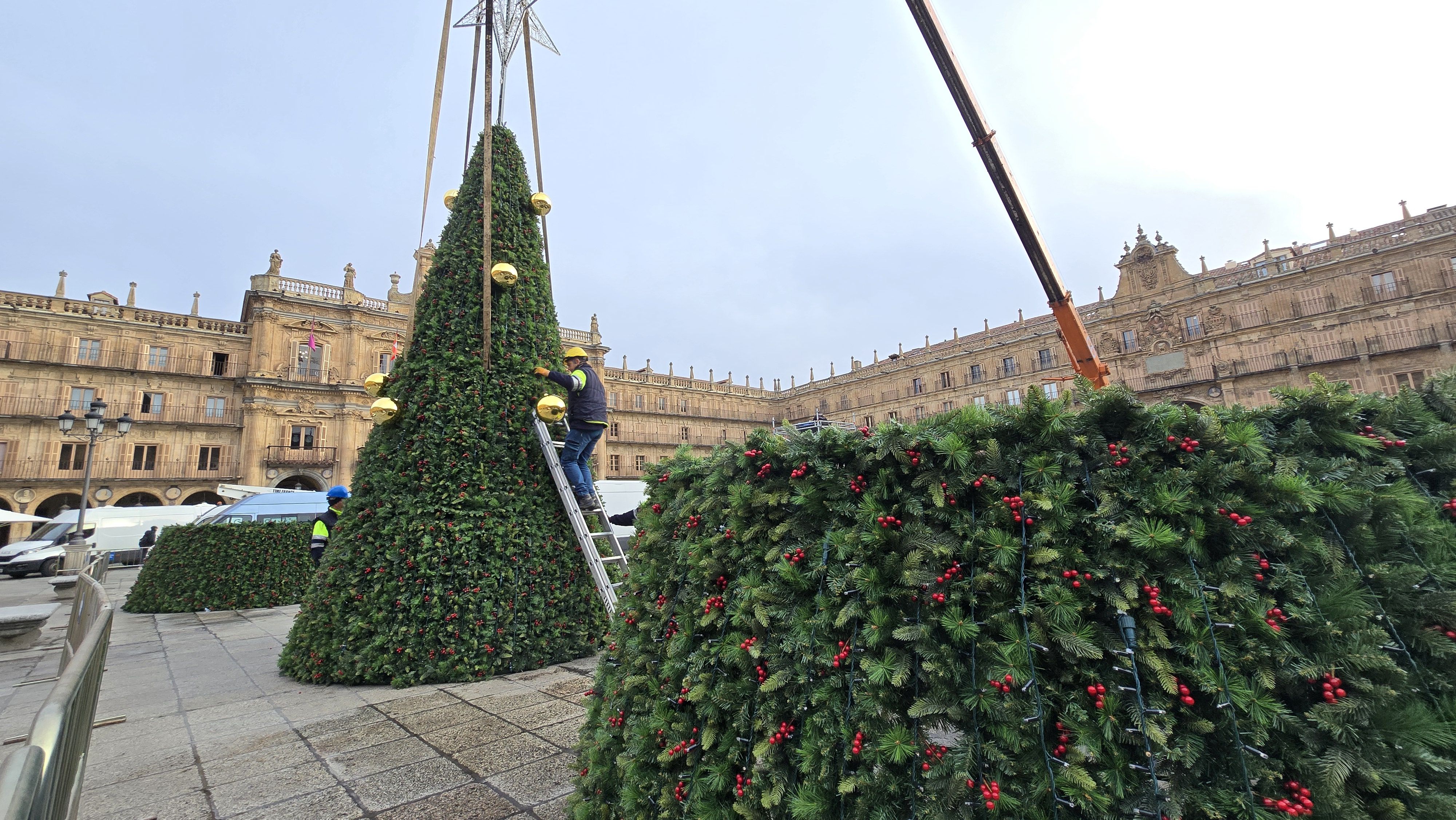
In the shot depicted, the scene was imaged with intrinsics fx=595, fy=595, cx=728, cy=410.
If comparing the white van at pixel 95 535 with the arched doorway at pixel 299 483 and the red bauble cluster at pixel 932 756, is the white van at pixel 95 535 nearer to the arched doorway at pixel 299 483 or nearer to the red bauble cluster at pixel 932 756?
the arched doorway at pixel 299 483

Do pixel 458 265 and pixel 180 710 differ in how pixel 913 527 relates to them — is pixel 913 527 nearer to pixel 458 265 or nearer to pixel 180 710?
pixel 458 265

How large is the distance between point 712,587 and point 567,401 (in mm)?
3836

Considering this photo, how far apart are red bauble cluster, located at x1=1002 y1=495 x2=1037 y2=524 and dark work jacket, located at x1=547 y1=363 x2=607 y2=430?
4117 millimetres

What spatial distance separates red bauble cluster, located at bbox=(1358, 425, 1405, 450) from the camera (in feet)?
5.31

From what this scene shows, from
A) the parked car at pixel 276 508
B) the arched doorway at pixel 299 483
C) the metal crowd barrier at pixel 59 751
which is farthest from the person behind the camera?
the arched doorway at pixel 299 483

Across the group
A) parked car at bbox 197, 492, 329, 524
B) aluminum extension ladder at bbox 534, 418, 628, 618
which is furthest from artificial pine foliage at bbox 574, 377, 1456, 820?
parked car at bbox 197, 492, 329, 524

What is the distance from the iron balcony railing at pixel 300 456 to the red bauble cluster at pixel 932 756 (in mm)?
36747

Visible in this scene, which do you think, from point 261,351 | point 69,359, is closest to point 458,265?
point 261,351

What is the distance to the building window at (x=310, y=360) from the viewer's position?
31828mm

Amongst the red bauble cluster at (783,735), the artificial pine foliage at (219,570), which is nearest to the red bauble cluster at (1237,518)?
the red bauble cluster at (783,735)

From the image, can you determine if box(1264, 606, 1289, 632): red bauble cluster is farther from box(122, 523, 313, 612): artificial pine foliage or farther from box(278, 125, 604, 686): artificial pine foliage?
box(122, 523, 313, 612): artificial pine foliage

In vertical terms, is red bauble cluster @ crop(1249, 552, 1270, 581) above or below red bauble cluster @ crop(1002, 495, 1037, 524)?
below

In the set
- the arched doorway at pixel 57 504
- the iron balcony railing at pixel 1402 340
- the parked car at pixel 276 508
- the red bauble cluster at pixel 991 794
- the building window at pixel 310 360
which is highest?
the building window at pixel 310 360

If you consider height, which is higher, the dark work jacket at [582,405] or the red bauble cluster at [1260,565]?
the dark work jacket at [582,405]
